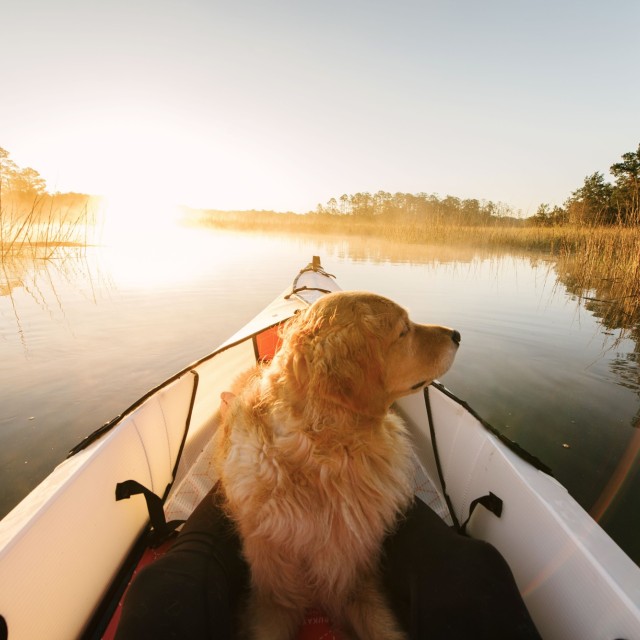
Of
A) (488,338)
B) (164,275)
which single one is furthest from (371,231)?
(488,338)

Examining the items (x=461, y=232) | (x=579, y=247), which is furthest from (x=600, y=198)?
(x=579, y=247)

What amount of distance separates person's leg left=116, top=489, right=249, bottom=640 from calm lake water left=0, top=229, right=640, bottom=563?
80.2 inches

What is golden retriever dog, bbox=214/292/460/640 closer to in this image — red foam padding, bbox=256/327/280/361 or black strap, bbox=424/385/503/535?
black strap, bbox=424/385/503/535

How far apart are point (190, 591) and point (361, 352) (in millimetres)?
1180

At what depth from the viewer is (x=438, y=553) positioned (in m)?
1.52

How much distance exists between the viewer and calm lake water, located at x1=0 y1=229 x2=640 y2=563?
3.09 metres

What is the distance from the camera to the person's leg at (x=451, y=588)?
1180 mm

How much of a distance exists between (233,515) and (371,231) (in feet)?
91.3

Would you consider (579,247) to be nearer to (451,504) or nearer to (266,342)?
(266,342)

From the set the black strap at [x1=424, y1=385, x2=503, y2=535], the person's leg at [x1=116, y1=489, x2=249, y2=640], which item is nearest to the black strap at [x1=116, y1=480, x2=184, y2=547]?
the person's leg at [x1=116, y1=489, x2=249, y2=640]

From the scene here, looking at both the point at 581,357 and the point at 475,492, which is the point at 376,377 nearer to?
the point at 475,492

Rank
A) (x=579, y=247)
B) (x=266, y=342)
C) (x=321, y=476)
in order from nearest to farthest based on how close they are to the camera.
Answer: (x=321, y=476)
(x=266, y=342)
(x=579, y=247)

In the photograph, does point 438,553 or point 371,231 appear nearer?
point 438,553

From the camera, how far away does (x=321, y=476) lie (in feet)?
5.11
